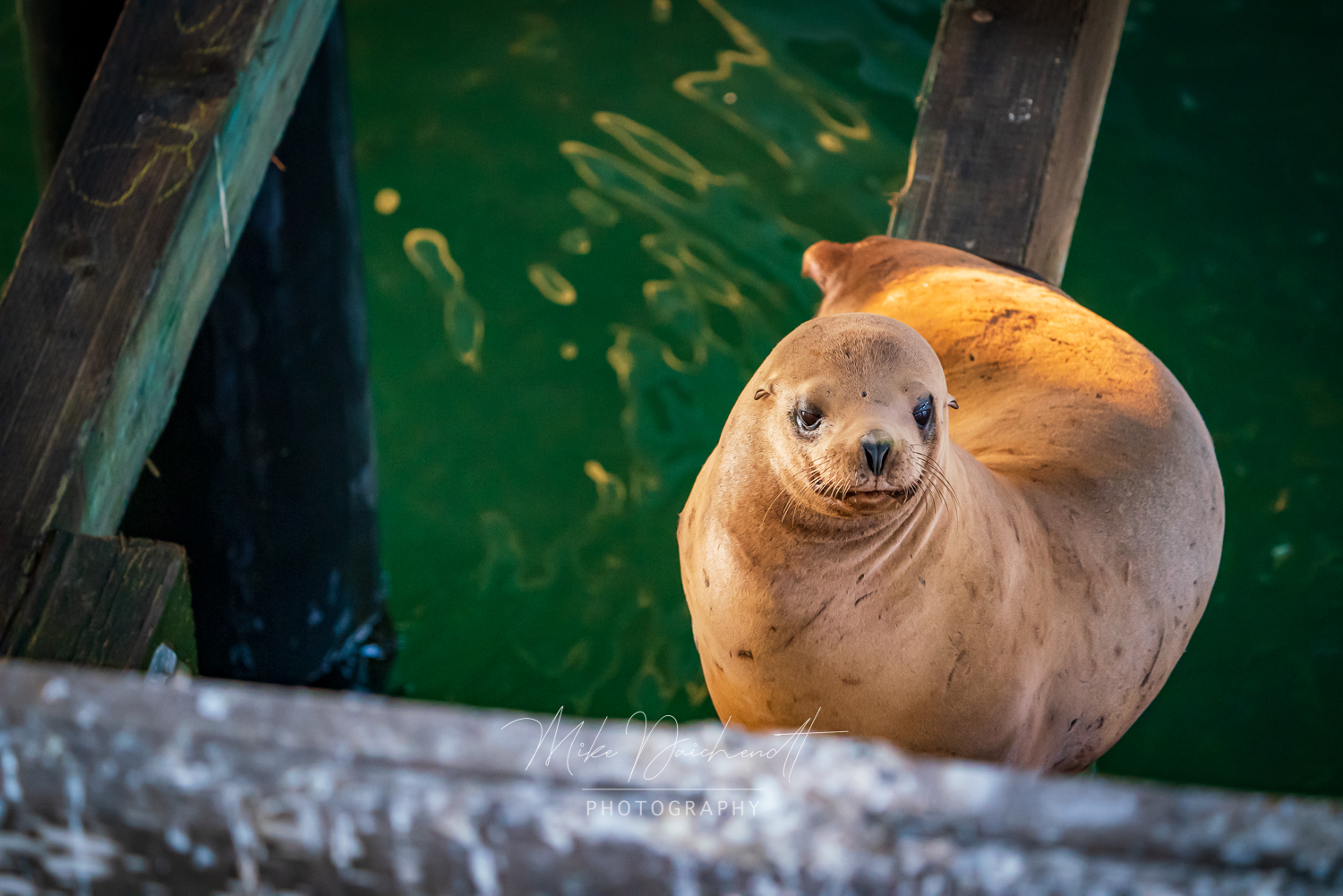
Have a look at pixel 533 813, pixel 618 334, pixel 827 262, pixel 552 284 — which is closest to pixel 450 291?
pixel 552 284

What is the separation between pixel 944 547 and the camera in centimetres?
146

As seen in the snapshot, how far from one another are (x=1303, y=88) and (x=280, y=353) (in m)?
4.80

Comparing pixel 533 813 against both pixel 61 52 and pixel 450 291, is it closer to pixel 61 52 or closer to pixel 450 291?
pixel 61 52

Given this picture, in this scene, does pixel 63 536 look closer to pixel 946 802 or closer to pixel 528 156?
pixel 946 802

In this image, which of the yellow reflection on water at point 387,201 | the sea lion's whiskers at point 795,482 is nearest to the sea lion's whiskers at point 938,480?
the sea lion's whiskers at point 795,482

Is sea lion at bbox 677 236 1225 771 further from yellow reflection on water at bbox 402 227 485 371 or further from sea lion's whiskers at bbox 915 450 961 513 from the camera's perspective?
yellow reflection on water at bbox 402 227 485 371

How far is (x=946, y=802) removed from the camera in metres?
0.55

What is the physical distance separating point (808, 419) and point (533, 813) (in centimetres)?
87

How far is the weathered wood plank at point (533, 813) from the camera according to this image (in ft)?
1.77

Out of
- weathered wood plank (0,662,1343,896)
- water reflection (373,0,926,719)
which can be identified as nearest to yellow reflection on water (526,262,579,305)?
water reflection (373,0,926,719)

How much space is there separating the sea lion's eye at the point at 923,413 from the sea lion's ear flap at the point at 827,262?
904 millimetres

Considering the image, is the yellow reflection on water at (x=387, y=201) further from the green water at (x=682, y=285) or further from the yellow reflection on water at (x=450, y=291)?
the yellow reflection on water at (x=450, y=291)

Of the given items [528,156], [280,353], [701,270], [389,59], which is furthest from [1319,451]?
[389,59]

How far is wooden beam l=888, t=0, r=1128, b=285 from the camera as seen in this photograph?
7.95ft
